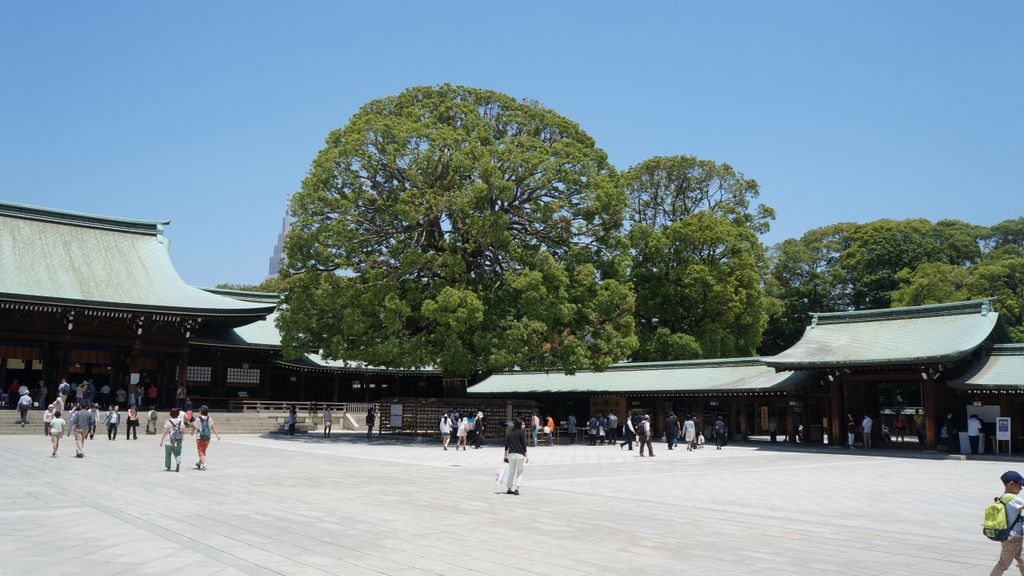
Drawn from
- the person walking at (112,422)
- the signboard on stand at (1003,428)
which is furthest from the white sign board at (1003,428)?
the person walking at (112,422)

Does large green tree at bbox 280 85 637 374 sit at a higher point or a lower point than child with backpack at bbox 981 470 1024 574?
higher

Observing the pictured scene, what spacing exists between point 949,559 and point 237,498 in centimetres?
1179

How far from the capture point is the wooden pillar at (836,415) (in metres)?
34.6

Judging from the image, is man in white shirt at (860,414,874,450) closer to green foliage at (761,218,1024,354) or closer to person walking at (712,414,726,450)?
person walking at (712,414,726,450)

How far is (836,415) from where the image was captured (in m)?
34.8

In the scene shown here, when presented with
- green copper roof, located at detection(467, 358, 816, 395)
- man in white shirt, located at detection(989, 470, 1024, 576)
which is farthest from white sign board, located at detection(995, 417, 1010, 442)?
man in white shirt, located at detection(989, 470, 1024, 576)

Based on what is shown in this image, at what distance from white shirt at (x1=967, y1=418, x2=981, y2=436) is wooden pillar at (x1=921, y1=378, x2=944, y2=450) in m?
1.48

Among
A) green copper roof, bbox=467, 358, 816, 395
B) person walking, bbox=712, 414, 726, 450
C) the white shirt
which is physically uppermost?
green copper roof, bbox=467, 358, 816, 395

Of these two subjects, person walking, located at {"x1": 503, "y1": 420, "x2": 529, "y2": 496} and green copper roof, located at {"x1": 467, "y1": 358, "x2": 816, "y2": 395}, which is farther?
green copper roof, located at {"x1": 467, "y1": 358, "x2": 816, "y2": 395}

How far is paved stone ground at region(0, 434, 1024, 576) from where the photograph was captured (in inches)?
366

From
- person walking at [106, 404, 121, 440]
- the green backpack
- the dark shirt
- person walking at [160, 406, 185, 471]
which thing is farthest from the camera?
person walking at [106, 404, 121, 440]

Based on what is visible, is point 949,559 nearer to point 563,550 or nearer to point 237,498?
point 563,550

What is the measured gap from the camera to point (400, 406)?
38.8 meters

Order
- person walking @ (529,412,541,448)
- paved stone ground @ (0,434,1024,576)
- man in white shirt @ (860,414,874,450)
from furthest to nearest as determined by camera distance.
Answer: person walking @ (529,412,541,448)
man in white shirt @ (860,414,874,450)
paved stone ground @ (0,434,1024,576)
